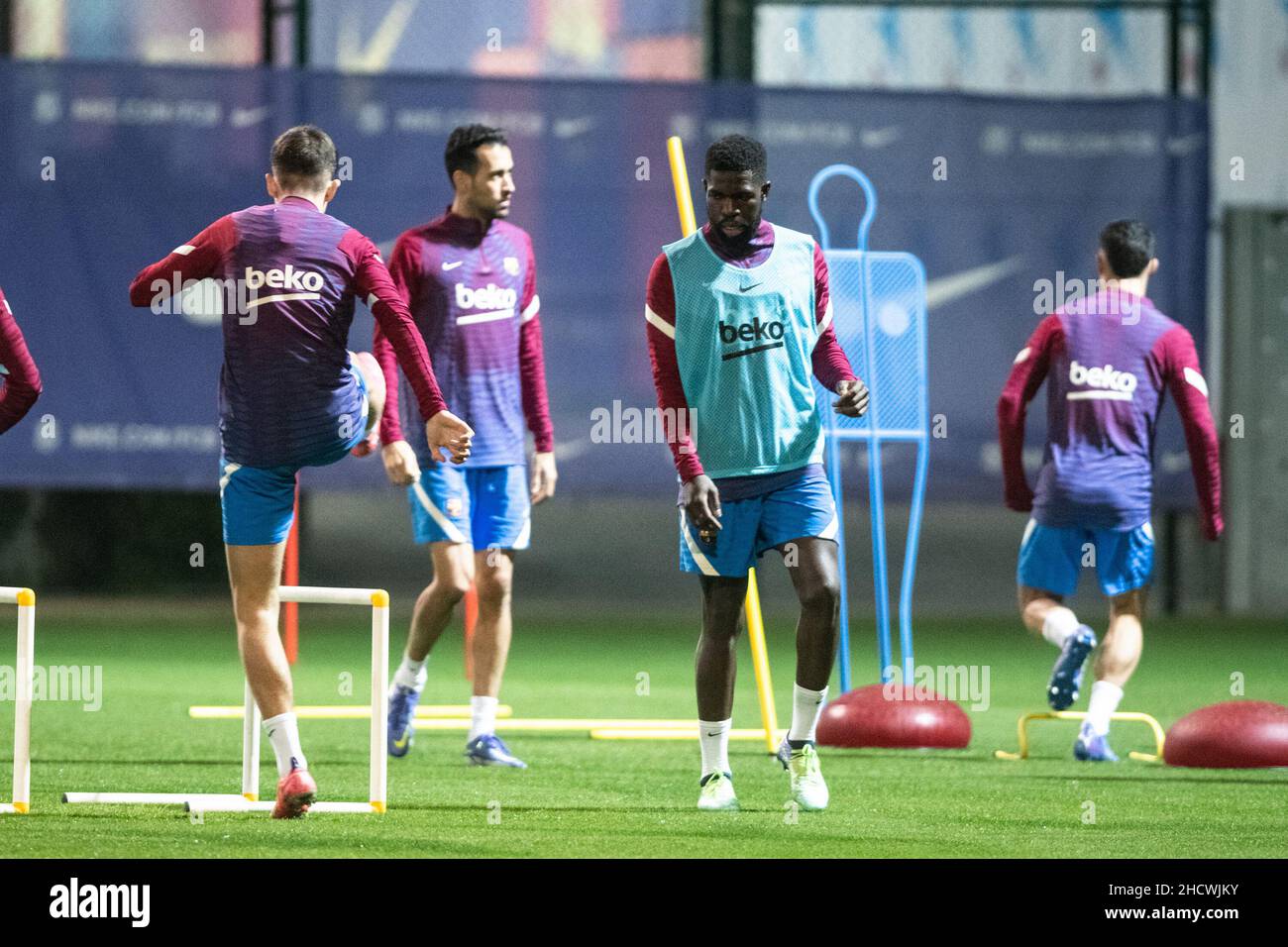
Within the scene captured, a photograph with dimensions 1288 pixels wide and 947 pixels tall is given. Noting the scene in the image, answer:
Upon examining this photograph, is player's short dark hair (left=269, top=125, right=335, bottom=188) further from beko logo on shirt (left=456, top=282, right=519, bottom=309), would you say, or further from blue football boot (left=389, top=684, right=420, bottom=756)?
blue football boot (left=389, top=684, right=420, bottom=756)

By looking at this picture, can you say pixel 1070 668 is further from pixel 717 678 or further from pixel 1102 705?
pixel 717 678

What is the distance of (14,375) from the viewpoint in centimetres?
582

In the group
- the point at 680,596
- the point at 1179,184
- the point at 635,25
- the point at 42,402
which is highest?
the point at 635,25

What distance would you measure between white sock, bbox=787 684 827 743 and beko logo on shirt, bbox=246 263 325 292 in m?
1.79

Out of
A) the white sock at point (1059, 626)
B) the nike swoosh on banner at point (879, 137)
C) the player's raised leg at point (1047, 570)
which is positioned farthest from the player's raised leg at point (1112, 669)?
the nike swoosh on banner at point (879, 137)

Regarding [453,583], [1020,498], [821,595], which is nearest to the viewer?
[821,595]

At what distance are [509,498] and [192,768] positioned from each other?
55.4 inches

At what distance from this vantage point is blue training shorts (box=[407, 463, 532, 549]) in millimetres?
7605

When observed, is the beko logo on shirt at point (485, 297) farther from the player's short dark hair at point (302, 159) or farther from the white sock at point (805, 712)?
the white sock at point (805, 712)

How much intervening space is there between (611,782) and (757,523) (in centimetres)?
121

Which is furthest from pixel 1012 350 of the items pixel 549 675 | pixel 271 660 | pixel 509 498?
pixel 271 660

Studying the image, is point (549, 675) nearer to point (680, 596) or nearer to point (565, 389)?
point (565, 389)

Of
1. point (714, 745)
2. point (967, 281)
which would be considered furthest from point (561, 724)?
point (967, 281)

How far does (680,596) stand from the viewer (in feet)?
58.4
